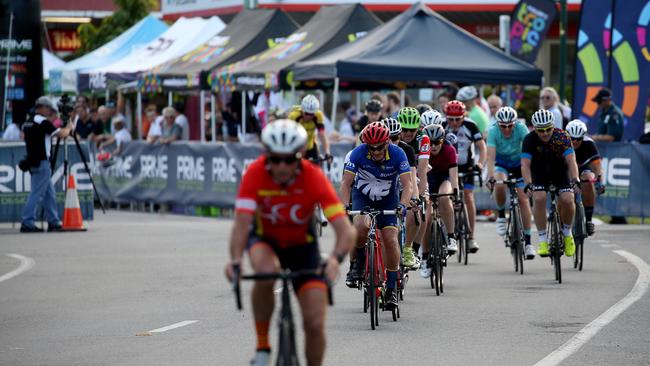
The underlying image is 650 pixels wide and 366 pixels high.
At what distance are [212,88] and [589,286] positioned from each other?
15.9 m

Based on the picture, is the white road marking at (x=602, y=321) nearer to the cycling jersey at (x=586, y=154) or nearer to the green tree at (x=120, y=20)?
the cycling jersey at (x=586, y=154)

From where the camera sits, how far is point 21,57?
2672 cm

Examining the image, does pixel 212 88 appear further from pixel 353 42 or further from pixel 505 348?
pixel 505 348

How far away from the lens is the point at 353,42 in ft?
87.5

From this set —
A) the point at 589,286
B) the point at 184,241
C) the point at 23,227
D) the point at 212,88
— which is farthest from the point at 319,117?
the point at 212,88

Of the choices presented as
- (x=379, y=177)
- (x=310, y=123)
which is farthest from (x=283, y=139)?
(x=310, y=123)

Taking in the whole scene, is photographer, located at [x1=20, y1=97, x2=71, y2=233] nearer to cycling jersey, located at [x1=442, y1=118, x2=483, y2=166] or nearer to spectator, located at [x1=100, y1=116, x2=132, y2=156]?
cycling jersey, located at [x1=442, y1=118, x2=483, y2=166]

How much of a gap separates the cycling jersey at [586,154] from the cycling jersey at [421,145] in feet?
9.53

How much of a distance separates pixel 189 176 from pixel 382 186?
606 inches

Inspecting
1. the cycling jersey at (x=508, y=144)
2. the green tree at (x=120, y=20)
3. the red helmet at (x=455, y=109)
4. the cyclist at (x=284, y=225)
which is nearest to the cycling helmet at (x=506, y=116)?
the cycling jersey at (x=508, y=144)

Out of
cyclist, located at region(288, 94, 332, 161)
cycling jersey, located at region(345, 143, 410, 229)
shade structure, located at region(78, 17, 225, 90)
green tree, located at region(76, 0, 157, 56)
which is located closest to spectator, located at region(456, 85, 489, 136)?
cyclist, located at region(288, 94, 332, 161)

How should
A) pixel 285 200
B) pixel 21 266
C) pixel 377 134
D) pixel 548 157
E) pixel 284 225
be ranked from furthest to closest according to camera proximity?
pixel 21 266 < pixel 548 157 < pixel 377 134 < pixel 284 225 < pixel 285 200

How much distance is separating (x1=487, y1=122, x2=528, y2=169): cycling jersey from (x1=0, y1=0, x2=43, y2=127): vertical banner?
12103 mm

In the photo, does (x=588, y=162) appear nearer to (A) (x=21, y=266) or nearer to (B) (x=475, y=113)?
(B) (x=475, y=113)
